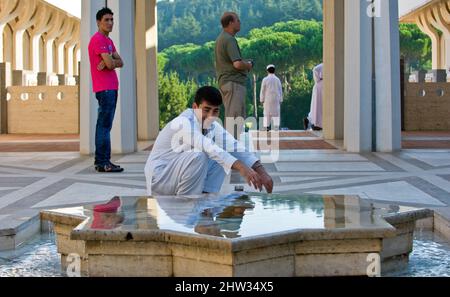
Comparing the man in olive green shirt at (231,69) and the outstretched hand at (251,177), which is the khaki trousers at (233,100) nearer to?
the man in olive green shirt at (231,69)

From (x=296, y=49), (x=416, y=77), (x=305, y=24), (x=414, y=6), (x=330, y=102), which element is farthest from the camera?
(x=305, y=24)

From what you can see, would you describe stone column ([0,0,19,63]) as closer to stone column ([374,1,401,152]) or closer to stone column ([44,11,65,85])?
stone column ([44,11,65,85])

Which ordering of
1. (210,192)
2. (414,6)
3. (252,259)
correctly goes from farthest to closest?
(414,6) → (210,192) → (252,259)

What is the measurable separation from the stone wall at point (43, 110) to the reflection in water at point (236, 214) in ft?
58.3

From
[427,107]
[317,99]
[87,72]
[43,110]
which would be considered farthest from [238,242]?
[43,110]

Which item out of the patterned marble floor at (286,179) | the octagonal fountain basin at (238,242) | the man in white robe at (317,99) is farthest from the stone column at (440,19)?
the octagonal fountain basin at (238,242)

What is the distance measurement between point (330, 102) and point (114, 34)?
603 cm

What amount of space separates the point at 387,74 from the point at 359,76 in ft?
1.38

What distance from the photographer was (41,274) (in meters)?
4.67

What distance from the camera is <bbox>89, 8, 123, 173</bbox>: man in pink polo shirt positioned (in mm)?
9359

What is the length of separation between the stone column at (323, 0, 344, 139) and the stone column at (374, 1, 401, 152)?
14.1 feet

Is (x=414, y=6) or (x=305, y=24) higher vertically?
(x=305, y=24)

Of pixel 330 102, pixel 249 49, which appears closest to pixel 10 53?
pixel 330 102

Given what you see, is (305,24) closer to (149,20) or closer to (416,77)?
(416,77)
